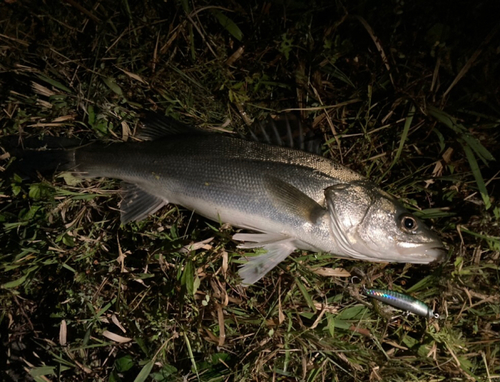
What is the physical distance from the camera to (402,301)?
91.7 inches

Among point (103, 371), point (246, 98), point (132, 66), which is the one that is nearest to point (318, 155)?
point (246, 98)

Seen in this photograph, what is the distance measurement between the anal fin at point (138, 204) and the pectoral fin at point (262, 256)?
0.62 metres

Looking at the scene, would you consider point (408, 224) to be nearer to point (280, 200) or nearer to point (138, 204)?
point (280, 200)

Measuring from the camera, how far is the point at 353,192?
85.0 inches

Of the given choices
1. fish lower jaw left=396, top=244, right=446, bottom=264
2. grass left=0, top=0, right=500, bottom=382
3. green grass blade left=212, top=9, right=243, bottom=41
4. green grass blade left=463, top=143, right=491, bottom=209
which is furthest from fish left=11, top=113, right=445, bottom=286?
green grass blade left=212, top=9, right=243, bottom=41

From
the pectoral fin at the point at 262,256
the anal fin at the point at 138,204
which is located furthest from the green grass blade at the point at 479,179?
the anal fin at the point at 138,204

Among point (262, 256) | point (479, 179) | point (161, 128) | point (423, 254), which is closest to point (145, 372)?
point (262, 256)

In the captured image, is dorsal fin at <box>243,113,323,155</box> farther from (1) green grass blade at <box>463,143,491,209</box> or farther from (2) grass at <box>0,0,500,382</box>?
(1) green grass blade at <box>463,143,491,209</box>

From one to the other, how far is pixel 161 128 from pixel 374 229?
1624 mm

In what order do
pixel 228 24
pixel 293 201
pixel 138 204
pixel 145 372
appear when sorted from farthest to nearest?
pixel 228 24, pixel 138 204, pixel 145 372, pixel 293 201

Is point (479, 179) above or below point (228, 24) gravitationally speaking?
below

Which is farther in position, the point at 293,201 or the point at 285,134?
the point at 285,134

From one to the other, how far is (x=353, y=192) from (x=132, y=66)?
1848 mm

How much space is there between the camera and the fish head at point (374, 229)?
6.98ft
